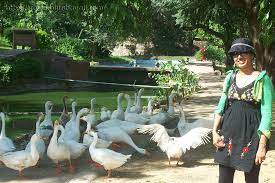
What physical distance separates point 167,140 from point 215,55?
32723 mm

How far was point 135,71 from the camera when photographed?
28.8 metres

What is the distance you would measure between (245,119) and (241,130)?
104 mm

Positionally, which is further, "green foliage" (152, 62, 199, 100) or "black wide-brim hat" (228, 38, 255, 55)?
"green foliage" (152, 62, 199, 100)

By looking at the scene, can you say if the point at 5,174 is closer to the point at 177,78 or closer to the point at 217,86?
the point at 177,78

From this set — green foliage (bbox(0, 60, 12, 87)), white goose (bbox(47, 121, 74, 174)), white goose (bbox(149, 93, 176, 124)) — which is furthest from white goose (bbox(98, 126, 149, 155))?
green foliage (bbox(0, 60, 12, 87))

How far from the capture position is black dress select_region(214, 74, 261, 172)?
440cm

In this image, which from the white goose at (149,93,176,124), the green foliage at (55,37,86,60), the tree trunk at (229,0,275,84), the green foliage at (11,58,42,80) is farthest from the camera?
the green foliage at (55,37,86,60)

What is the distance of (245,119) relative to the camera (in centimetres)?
443

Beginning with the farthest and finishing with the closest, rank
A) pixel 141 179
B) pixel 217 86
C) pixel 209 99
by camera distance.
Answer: pixel 217 86
pixel 209 99
pixel 141 179

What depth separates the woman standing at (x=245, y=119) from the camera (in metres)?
4.33

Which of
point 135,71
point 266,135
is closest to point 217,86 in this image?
point 135,71

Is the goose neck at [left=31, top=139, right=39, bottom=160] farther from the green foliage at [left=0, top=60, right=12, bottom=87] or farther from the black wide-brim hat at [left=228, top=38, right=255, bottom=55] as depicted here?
the green foliage at [left=0, top=60, right=12, bottom=87]

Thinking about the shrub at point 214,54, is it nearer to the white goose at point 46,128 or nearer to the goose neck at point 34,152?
the white goose at point 46,128

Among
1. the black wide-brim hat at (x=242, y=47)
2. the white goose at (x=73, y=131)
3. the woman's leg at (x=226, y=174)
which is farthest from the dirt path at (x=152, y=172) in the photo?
the black wide-brim hat at (x=242, y=47)
